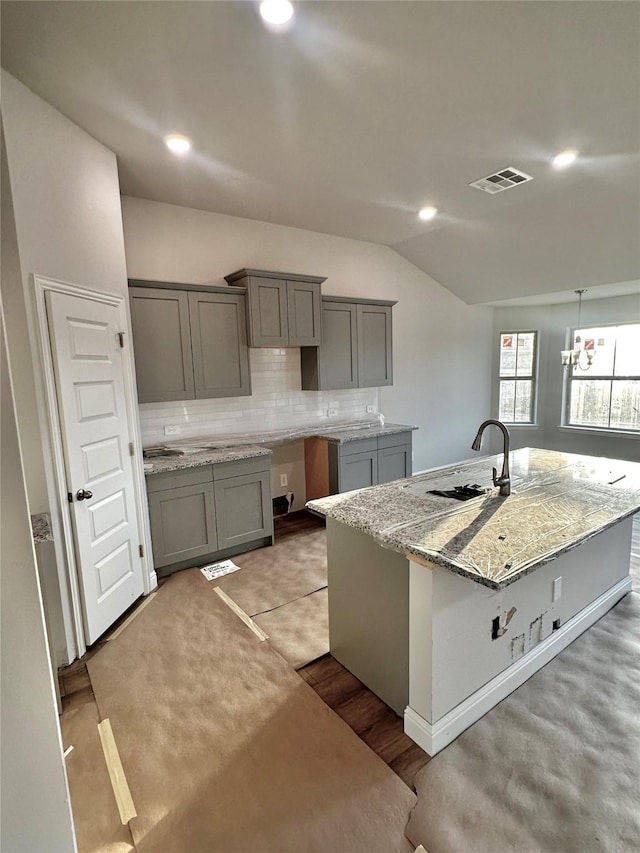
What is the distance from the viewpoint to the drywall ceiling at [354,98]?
5.86 feet

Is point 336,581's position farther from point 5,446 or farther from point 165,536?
point 5,446

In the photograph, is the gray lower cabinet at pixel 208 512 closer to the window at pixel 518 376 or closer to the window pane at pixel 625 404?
the window at pixel 518 376

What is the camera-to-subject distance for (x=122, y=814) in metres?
1.55

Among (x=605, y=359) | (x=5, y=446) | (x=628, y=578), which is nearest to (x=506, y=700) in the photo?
(x=628, y=578)

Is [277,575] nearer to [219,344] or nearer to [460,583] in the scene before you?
[460,583]

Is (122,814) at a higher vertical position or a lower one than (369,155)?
lower

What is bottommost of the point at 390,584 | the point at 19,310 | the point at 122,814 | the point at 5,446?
the point at 122,814

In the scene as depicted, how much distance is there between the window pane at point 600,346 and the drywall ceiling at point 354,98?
2224 mm

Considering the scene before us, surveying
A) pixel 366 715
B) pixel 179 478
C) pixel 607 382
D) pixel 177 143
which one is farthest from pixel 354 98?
pixel 607 382

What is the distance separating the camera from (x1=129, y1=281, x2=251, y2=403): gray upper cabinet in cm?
327

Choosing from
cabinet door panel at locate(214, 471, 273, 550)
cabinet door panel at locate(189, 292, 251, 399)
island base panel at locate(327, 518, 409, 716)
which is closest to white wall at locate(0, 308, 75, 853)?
island base panel at locate(327, 518, 409, 716)

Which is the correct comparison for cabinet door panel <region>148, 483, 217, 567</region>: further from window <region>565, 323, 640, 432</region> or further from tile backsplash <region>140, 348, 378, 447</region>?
window <region>565, 323, 640, 432</region>

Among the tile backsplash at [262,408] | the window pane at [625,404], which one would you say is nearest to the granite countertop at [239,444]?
the tile backsplash at [262,408]

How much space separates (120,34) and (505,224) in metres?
3.66
